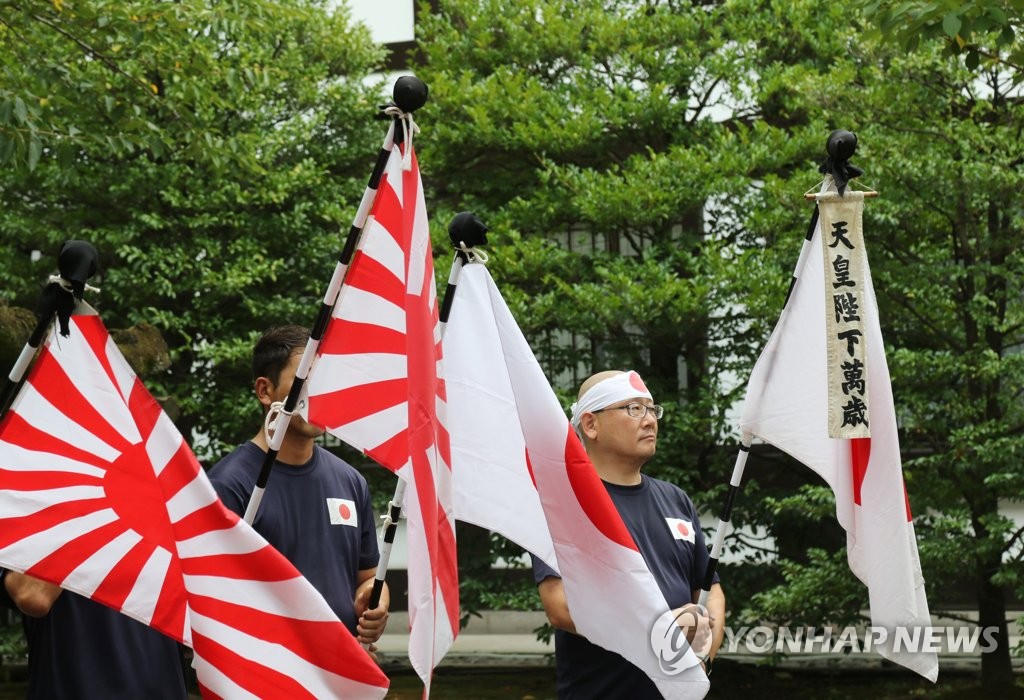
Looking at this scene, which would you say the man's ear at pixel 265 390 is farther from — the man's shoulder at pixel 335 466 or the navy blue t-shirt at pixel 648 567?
the navy blue t-shirt at pixel 648 567

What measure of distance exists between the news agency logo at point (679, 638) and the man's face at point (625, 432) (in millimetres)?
591

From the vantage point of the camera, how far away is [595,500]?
4.27 meters

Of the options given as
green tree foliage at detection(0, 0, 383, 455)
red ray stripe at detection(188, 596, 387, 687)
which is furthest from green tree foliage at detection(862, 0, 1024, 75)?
green tree foliage at detection(0, 0, 383, 455)

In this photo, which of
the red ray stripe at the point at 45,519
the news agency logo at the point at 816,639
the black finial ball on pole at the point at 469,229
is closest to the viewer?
the red ray stripe at the point at 45,519

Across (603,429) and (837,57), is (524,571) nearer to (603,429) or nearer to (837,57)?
(837,57)

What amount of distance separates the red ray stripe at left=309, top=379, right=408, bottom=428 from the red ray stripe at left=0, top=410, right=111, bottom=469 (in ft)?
2.06

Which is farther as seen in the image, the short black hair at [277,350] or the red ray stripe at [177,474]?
the short black hair at [277,350]

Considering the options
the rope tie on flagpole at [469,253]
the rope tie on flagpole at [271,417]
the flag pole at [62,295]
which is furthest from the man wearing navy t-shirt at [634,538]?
the flag pole at [62,295]

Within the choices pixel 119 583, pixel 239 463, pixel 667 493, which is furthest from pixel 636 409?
pixel 119 583

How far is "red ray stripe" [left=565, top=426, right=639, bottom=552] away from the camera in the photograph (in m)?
4.25

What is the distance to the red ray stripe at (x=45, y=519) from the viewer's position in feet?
11.4

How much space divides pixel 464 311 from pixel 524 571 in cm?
689

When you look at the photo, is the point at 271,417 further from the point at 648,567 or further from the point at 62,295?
the point at 648,567

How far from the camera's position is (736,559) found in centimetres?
1117
